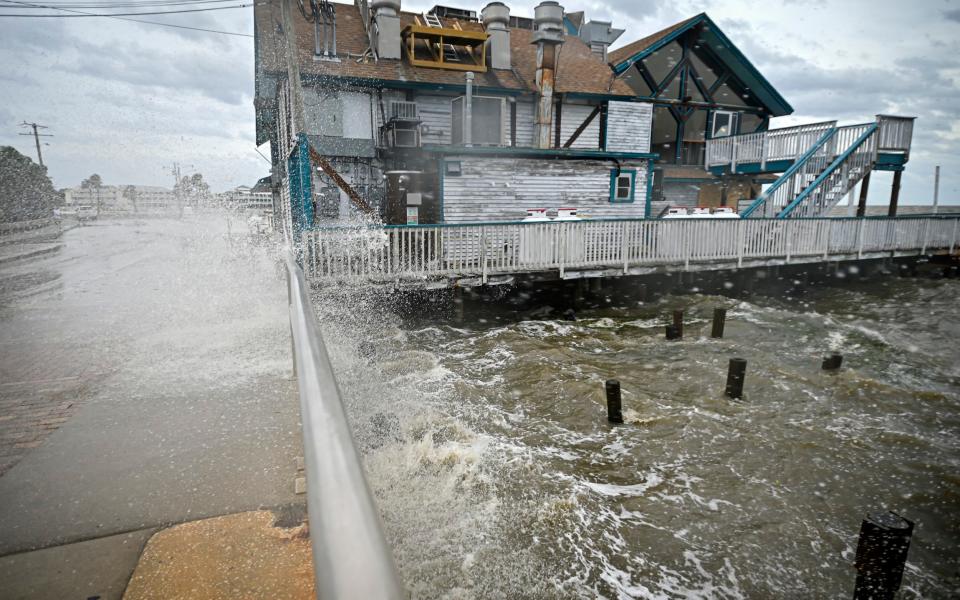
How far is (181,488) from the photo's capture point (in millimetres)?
3473

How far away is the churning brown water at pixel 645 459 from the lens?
447 cm

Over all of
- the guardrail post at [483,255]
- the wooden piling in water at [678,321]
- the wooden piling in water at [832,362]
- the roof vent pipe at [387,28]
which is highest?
the roof vent pipe at [387,28]

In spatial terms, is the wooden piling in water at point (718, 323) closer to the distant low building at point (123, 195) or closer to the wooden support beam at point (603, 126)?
the wooden support beam at point (603, 126)

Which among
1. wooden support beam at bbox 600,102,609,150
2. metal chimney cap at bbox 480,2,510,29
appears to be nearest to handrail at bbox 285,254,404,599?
wooden support beam at bbox 600,102,609,150

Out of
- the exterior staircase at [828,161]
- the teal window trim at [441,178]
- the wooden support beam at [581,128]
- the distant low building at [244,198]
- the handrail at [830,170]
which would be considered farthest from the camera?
the distant low building at [244,198]

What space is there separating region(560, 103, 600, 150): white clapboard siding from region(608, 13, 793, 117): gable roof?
4493 mm

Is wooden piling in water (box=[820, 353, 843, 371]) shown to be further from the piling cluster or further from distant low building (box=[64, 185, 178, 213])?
distant low building (box=[64, 185, 178, 213])

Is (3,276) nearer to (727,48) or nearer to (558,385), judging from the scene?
(558,385)

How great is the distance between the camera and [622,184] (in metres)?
20.2

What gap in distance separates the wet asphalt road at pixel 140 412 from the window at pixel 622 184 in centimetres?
1379

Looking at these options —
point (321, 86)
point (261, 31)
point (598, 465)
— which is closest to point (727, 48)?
point (321, 86)

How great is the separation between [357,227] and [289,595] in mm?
9272

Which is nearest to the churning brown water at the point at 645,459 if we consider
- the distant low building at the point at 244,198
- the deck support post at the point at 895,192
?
the deck support post at the point at 895,192

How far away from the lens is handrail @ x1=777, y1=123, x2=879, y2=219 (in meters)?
18.6
